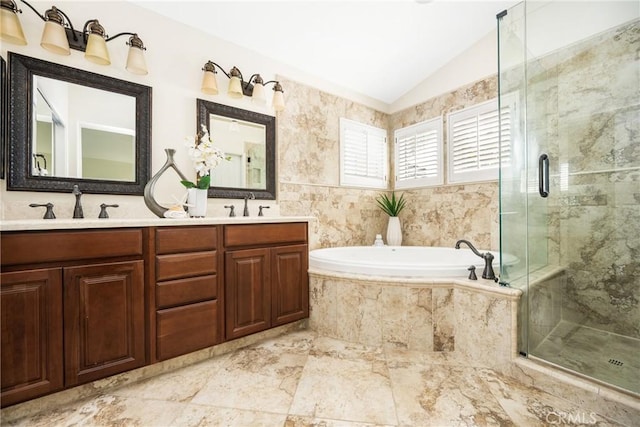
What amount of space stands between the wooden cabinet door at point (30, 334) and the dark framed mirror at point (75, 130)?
27.1 inches

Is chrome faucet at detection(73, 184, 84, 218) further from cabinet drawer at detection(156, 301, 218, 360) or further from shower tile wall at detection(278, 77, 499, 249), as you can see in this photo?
shower tile wall at detection(278, 77, 499, 249)

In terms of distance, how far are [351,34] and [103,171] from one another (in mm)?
2272

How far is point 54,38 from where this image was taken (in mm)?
1562

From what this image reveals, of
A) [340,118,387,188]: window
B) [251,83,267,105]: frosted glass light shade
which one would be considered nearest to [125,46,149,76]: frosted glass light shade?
[251,83,267,105]: frosted glass light shade

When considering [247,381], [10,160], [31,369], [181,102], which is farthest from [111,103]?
[247,381]

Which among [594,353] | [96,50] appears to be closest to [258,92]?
[96,50]

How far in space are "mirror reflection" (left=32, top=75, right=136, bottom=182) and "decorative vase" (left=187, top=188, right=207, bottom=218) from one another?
1.39ft

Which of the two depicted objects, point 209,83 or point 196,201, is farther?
point 209,83

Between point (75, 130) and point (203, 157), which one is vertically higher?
point (75, 130)

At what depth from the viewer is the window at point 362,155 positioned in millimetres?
3158

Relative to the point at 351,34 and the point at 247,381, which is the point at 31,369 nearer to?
the point at 247,381

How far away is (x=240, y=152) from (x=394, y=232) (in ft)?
6.44

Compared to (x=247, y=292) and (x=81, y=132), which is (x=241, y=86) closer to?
(x=81, y=132)

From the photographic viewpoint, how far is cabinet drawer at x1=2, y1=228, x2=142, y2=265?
1.19 m
